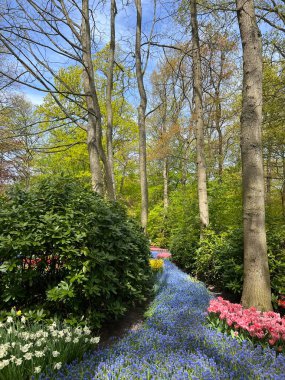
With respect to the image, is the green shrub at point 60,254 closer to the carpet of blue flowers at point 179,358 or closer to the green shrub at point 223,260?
the carpet of blue flowers at point 179,358

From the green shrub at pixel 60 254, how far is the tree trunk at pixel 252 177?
5.50ft

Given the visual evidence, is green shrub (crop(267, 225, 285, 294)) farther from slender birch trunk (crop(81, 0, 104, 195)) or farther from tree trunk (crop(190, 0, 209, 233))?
slender birch trunk (crop(81, 0, 104, 195))

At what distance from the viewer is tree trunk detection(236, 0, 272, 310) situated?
3.67 metres

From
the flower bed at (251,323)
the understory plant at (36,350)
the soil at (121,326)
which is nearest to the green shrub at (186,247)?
the soil at (121,326)

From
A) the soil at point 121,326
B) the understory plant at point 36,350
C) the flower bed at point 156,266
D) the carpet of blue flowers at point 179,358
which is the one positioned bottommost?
the soil at point 121,326

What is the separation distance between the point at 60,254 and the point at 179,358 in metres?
1.67

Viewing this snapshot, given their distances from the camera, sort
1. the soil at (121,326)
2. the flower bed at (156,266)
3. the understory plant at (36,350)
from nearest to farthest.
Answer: the understory plant at (36,350) → the soil at (121,326) → the flower bed at (156,266)

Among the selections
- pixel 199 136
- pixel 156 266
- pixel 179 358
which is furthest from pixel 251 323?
pixel 199 136

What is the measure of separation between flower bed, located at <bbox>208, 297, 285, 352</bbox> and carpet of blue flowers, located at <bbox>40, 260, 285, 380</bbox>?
14cm

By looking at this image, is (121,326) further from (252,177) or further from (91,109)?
(91,109)

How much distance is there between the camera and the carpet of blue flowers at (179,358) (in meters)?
2.11

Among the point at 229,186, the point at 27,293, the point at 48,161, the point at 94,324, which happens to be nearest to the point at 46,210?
the point at 27,293

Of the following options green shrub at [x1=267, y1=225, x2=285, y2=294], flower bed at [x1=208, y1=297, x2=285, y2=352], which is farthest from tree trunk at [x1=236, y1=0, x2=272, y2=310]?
green shrub at [x1=267, y1=225, x2=285, y2=294]

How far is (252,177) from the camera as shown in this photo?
12.5 ft
